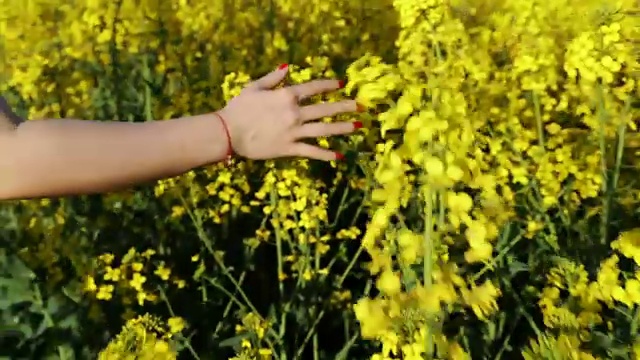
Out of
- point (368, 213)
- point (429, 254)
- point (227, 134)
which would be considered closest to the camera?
point (429, 254)

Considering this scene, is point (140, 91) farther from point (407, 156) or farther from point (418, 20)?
point (407, 156)

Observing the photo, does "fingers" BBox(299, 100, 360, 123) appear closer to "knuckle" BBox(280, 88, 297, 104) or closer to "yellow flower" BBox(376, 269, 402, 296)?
"knuckle" BBox(280, 88, 297, 104)

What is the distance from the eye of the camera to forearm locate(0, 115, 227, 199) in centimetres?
110

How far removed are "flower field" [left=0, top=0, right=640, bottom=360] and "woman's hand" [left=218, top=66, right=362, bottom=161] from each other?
0.23 ft

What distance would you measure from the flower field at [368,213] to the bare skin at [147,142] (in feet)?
0.35

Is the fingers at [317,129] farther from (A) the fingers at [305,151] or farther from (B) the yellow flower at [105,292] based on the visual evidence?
(B) the yellow flower at [105,292]

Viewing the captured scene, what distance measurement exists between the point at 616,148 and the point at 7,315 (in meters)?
1.58

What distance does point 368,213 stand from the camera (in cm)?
248

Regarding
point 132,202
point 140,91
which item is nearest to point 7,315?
point 132,202

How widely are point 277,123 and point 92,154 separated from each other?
270 millimetres

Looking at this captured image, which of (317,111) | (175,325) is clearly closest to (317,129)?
(317,111)

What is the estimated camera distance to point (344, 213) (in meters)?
2.77

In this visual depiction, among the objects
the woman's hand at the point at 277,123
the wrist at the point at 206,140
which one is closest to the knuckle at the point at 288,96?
the woman's hand at the point at 277,123

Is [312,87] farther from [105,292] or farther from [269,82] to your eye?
[105,292]
